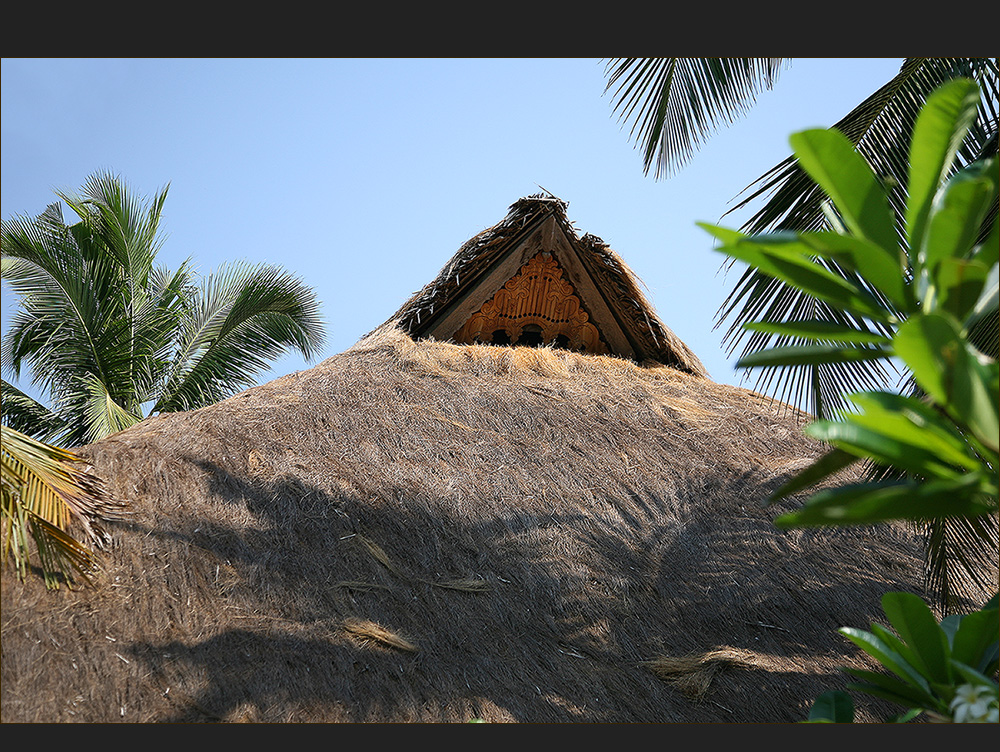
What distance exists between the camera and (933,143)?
184cm

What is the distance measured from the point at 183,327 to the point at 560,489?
753 centimetres

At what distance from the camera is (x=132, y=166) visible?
356 inches

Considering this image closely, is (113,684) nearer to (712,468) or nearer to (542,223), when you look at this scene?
(712,468)

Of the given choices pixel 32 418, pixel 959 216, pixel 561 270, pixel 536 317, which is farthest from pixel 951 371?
pixel 32 418

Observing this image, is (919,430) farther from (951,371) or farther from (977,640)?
(977,640)

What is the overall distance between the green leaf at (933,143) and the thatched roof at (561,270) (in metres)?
4.31

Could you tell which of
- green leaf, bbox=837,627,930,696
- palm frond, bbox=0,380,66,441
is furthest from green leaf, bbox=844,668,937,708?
palm frond, bbox=0,380,66,441

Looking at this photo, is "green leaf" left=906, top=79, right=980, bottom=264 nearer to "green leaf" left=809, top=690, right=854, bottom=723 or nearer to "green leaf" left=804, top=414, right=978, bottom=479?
"green leaf" left=804, top=414, right=978, bottom=479

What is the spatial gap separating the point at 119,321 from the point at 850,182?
9109 millimetres

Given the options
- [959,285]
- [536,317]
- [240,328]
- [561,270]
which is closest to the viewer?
[959,285]

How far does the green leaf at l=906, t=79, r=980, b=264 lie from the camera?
179cm

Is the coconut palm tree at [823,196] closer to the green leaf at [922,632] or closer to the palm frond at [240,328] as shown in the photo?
the green leaf at [922,632]

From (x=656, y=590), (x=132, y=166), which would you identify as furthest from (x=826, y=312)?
(x=132, y=166)

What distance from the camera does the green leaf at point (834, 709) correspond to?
2658 mm
